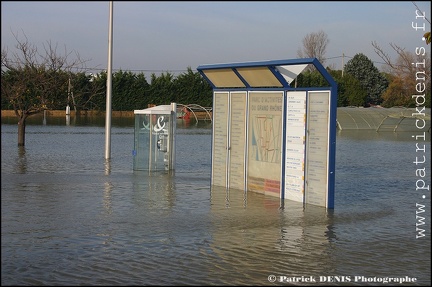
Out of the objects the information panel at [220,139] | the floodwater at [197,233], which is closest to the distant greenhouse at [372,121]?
the floodwater at [197,233]

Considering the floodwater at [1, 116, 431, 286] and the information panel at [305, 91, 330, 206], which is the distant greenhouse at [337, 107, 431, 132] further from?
the information panel at [305, 91, 330, 206]

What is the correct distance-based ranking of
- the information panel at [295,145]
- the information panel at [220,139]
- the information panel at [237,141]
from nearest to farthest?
the information panel at [295,145]
the information panel at [237,141]
the information panel at [220,139]

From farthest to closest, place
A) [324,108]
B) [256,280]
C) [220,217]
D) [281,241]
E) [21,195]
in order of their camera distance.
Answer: [21,195], [324,108], [220,217], [281,241], [256,280]

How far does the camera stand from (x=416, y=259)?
960 cm

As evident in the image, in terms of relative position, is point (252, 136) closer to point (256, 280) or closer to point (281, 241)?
point (281, 241)

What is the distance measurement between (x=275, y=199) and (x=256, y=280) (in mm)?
6904

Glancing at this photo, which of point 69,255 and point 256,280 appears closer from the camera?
point 256,280

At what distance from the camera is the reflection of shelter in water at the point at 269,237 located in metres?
8.97

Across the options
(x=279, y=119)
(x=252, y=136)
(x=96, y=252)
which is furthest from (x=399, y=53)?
(x=252, y=136)

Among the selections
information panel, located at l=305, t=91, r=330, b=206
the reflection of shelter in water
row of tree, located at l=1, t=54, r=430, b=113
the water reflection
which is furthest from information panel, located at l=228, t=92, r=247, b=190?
row of tree, located at l=1, t=54, r=430, b=113

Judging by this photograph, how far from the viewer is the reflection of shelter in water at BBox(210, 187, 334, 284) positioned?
8.97 meters

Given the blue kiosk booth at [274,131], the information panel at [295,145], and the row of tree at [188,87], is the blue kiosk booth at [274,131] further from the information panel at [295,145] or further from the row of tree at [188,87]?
the row of tree at [188,87]

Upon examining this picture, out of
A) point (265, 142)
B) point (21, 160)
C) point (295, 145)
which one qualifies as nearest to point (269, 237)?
point (295, 145)

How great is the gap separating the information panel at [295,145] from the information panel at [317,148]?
0.16 metres
